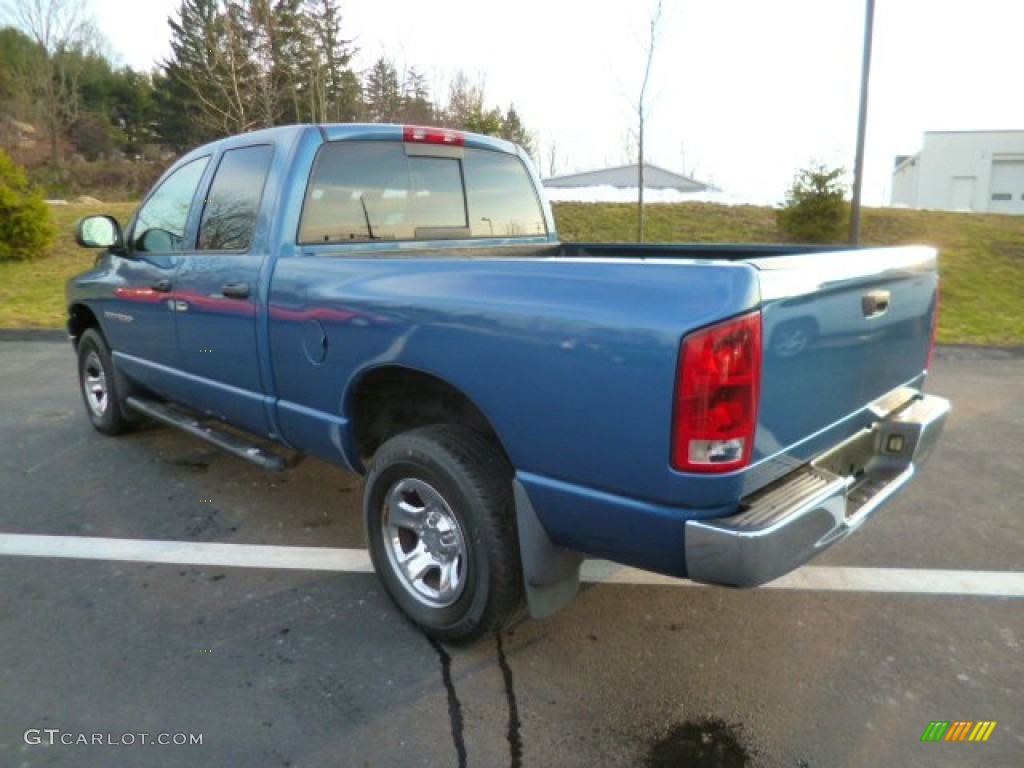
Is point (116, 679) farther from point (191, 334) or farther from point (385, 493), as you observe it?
point (191, 334)

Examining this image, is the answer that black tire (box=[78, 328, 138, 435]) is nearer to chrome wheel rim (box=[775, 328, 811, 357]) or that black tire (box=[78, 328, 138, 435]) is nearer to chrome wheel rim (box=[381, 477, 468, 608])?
chrome wheel rim (box=[381, 477, 468, 608])

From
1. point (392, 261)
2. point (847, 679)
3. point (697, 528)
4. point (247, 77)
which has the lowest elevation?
point (847, 679)

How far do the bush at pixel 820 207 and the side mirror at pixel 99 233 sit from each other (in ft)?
42.5

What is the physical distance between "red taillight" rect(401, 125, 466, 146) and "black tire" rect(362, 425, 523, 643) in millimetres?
1753

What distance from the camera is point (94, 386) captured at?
5.26m

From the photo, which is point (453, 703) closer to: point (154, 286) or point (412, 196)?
point (412, 196)

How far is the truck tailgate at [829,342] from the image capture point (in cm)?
202

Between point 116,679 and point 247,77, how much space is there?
53.2 ft

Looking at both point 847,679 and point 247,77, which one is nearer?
Result: point 847,679

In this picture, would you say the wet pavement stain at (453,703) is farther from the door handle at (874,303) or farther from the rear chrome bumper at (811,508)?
the door handle at (874,303)

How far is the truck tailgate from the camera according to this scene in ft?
6.61

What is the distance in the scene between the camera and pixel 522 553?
2334 millimetres

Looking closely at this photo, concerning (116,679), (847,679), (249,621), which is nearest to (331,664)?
(249,621)

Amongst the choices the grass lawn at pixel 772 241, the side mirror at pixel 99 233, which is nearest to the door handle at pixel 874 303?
the side mirror at pixel 99 233
